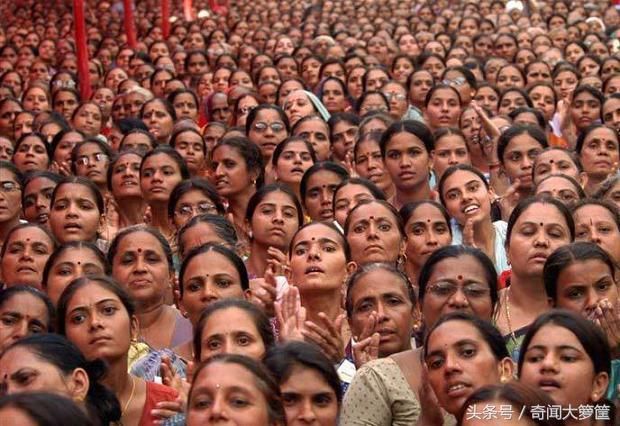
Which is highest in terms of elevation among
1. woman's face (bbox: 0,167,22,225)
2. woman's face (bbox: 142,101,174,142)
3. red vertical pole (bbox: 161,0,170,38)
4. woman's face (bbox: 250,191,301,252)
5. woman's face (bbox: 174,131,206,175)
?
red vertical pole (bbox: 161,0,170,38)

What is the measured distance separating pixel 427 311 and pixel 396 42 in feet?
32.0

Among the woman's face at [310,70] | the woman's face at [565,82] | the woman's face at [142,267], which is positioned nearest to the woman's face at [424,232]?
the woman's face at [142,267]

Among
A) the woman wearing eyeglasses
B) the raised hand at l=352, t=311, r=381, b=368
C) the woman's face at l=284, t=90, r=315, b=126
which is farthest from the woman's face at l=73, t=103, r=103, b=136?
the raised hand at l=352, t=311, r=381, b=368

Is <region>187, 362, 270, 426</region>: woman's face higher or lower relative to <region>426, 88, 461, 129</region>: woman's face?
lower

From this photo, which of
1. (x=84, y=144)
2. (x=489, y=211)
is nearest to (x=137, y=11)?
(x=84, y=144)

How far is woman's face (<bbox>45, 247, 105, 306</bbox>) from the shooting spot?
5.38 m

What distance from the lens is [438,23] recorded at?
1577 centimetres

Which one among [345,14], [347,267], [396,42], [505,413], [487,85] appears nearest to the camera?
[505,413]

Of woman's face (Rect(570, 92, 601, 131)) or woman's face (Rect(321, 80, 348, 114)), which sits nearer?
woman's face (Rect(570, 92, 601, 131))

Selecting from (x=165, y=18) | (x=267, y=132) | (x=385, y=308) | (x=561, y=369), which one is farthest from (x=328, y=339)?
(x=165, y=18)

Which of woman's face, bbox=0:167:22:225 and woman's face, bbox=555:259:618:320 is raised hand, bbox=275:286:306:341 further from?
woman's face, bbox=0:167:22:225

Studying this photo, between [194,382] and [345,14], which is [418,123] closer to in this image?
[194,382]

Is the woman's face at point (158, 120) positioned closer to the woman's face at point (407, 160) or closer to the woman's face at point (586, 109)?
the woman's face at point (407, 160)

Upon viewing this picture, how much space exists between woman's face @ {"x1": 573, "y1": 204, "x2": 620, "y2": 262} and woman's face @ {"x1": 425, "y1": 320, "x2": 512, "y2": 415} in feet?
5.09
